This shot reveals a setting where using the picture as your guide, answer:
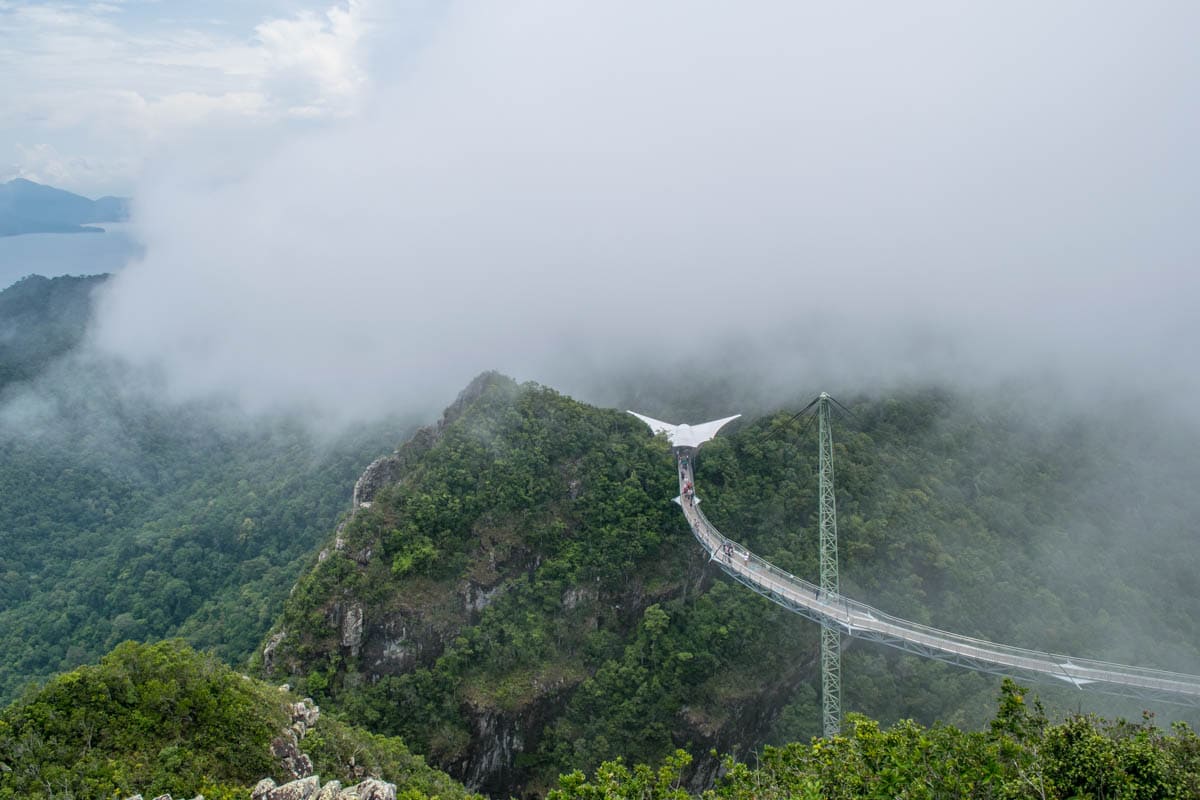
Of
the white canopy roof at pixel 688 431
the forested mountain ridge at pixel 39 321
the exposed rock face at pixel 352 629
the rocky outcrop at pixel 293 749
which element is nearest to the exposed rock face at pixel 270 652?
the exposed rock face at pixel 352 629

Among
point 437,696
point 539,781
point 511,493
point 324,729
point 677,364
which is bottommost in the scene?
point 539,781

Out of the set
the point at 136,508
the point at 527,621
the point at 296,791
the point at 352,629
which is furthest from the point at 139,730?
the point at 136,508

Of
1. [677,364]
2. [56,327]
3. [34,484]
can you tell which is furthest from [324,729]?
[56,327]

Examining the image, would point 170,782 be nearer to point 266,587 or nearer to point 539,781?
point 539,781

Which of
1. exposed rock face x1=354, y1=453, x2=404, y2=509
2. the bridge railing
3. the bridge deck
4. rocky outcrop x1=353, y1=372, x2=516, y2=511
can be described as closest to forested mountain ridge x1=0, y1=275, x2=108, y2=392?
rocky outcrop x1=353, y1=372, x2=516, y2=511

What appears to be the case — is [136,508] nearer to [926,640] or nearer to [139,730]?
[139,730]

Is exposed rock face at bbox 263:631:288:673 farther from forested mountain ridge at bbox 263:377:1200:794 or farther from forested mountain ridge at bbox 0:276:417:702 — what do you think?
forested mountain ridge at bbox 0:276:417:702
